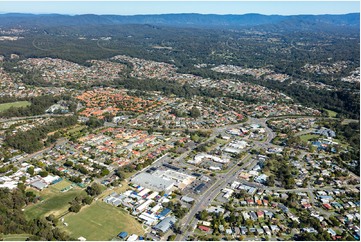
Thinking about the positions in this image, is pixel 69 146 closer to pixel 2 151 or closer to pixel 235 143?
pixel 2 151

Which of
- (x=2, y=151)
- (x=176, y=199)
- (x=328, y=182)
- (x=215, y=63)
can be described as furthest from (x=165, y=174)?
(x=215, y=63)

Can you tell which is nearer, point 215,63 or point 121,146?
point 121,146

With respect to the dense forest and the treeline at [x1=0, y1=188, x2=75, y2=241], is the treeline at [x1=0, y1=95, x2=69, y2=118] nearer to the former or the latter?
the dense forest

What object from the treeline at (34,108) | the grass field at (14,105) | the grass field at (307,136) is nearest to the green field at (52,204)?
the treeline at (34,108)

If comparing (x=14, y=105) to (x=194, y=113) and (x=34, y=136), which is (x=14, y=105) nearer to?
(x=34, y=136)

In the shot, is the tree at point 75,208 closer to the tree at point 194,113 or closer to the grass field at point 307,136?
the tree at point 194,113

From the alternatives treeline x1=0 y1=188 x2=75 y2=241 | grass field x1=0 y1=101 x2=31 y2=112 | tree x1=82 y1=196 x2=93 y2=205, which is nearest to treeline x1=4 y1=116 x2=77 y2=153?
treeline x1=0 y1=188 x2=75 y2=241
